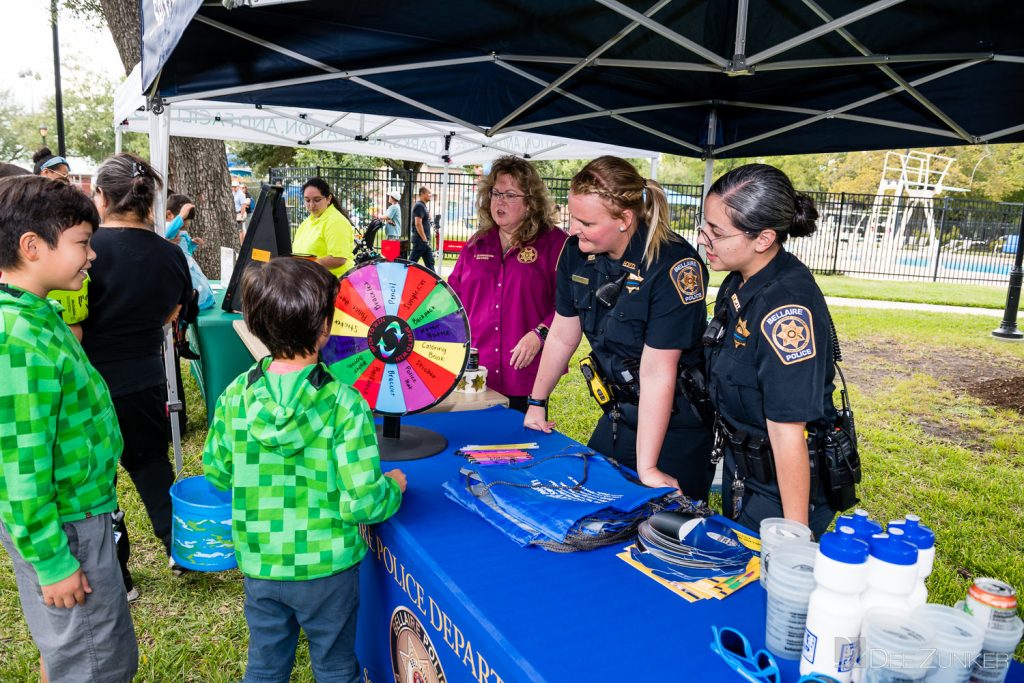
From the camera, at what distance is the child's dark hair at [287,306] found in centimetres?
156

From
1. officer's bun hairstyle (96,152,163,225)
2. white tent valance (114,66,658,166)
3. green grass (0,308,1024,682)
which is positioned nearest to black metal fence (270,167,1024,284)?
white tent valance (114,66,658,166)

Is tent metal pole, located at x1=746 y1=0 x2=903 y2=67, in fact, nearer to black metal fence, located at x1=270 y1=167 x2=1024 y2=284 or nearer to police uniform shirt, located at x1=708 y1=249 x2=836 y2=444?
police uniform shirt, located at x1=708 y1=249 x2=836 y2=444

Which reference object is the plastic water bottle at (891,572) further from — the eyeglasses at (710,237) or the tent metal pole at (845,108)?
the tent metal pole at (845,108)

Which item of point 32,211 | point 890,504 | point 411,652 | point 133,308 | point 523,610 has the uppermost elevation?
point 32,211

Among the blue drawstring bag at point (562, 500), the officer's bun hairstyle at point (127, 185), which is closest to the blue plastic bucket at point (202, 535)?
the blue drawstring bag at point (562, 500)

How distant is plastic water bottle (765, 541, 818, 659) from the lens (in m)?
1.11

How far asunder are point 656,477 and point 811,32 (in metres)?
1.72

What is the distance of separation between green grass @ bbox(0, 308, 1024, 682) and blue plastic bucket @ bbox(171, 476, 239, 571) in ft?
1.43

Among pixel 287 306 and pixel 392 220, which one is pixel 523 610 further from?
pixel 392 220

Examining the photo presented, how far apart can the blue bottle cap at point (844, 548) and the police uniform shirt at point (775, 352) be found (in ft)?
2.18

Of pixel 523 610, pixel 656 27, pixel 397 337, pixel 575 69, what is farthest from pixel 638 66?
pixel 523 610

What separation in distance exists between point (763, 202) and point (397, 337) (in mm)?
1099

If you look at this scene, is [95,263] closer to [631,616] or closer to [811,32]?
[631,616]

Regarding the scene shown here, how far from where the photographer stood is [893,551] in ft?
3.16
